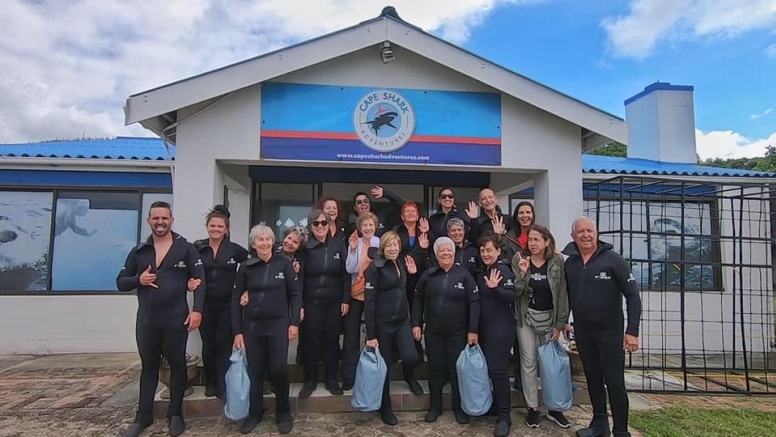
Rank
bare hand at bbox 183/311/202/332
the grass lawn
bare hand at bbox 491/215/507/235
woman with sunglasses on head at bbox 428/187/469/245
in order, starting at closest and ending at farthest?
bare hand at bbox 183/311/202/332 < the grass lawn < bare hand at bbox 491/215/507/235 < woman with sunglasses on head at bbox 428/187/469/245

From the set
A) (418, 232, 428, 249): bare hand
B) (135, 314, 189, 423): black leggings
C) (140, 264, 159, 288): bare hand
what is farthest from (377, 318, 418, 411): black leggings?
(140, 264, 159, 288): bare hand

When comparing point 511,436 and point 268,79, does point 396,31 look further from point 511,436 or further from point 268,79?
point 511,436

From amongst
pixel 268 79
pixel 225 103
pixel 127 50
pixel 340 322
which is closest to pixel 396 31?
pixel 268 79

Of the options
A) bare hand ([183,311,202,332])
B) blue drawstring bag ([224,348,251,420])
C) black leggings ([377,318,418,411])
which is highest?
bare hand ([183,311,202,332])

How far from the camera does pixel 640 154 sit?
925 centimetres

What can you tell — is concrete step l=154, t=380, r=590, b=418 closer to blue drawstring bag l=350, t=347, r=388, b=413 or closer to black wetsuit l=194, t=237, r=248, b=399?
black wetsuit l=194, t=237, r=248, b=399

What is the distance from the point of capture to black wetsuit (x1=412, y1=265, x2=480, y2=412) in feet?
11.1

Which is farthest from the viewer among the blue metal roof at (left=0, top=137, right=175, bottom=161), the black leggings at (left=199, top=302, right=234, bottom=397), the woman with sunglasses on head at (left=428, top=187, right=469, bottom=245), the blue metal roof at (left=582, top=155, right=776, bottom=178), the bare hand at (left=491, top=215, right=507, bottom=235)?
the blue metal roof at (left=582, top=155, right=776, bottom=178)

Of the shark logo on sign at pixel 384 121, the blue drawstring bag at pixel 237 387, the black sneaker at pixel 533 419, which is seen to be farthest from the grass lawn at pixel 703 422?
the shark logo on sign at pixel 384 121

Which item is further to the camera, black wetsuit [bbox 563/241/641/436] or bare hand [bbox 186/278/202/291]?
bare hand [bbox 186/278/202/291]

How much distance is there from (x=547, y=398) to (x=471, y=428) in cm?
65

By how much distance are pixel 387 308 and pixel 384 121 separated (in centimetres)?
191

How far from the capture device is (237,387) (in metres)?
3.29

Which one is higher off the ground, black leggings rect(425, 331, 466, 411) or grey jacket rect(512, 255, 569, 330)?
grey jacket rect(512, 255, 569, 330)
